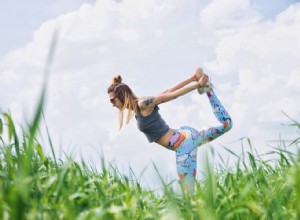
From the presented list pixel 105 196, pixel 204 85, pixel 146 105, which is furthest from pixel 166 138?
pixel 105 196

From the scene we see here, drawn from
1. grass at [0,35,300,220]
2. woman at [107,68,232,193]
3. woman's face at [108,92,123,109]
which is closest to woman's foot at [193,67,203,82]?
woman at [107,68,232,193]

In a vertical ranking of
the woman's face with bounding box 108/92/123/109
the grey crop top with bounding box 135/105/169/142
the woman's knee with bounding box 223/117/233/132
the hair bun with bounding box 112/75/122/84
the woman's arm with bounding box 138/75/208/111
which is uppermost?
the hair bun with bounding box 112/75/122/84

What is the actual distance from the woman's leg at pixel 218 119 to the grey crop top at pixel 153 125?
2.03ft

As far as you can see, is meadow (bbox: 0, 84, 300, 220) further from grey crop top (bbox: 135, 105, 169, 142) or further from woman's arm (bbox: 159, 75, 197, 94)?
woman's arm (bbox: 159, 75, 197, 94)

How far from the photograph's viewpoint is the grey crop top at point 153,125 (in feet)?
23.1

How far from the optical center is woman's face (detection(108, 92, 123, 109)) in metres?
7.25

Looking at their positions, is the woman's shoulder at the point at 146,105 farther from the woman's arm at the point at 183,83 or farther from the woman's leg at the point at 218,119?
the woman's arm at the point at 183,83

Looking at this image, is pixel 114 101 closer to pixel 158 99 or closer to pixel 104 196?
pixel 158 99

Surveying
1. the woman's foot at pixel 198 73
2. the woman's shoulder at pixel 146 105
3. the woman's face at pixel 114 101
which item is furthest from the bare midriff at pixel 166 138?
the woman's foot at pixel 198 73

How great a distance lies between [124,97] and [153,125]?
1.93ft

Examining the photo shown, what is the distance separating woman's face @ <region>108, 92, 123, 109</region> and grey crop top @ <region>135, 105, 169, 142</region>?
322mm

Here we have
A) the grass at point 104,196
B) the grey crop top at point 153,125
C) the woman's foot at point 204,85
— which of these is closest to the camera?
the grass at point 104,196

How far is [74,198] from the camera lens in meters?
2.63

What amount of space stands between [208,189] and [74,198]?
689mm
